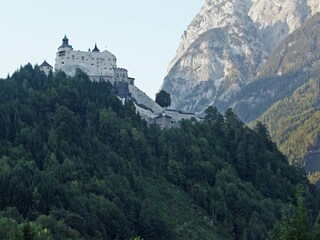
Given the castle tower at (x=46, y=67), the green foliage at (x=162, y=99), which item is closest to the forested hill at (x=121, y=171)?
the castle tower at (x=46, y=67)

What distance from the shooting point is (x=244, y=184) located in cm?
13925

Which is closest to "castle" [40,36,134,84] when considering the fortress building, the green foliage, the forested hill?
the fortress building

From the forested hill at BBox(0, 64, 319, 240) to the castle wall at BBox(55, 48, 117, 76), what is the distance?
871cm

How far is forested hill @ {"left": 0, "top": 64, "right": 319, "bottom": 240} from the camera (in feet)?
345

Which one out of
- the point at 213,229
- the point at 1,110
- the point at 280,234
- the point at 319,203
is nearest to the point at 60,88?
the point at 1,110

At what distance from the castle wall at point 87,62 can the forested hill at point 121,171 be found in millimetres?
8705

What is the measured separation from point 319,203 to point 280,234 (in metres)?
109

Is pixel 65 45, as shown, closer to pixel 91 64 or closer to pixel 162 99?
pixel 91 64

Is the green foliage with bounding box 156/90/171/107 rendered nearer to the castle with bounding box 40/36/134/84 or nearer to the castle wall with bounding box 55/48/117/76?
the castle with bounding box 40/36/134/84

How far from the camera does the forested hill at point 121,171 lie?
345 feet

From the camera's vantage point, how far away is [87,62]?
172m

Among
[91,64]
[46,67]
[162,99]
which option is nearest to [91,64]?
[91,64]

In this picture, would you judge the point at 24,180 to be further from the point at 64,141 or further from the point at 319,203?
the point at 319,203

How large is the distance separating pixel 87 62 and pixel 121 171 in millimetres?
52380
